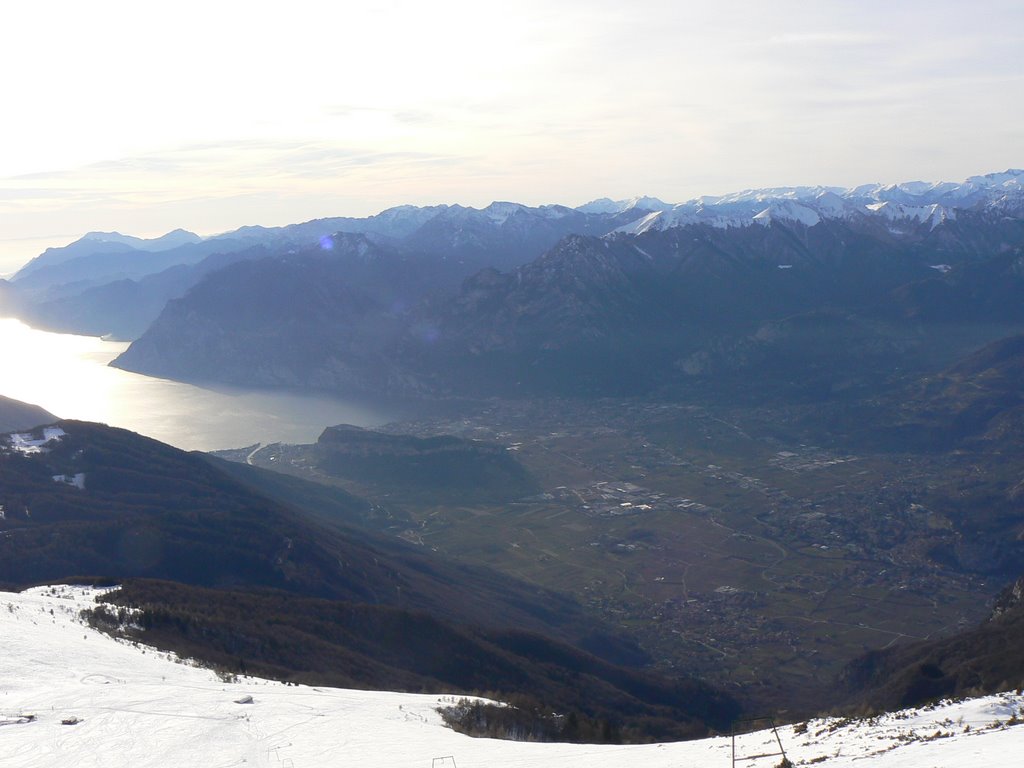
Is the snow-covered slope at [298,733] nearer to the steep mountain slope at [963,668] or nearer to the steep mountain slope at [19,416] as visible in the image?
the steep mountain slope at [963,668]

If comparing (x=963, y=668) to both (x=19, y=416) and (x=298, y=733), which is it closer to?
(x=298, y=733)

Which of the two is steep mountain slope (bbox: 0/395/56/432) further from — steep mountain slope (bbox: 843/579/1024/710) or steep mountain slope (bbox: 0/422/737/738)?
steep mountain slope (bbox: 843/579/1024/710)

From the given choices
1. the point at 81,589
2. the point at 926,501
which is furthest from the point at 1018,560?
the point at 81,589

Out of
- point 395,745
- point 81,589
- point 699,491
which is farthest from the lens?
point 699,491

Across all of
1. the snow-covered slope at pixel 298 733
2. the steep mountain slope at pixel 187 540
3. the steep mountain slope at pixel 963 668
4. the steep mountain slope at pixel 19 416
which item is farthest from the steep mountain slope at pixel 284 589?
the steep mountain slope at pixel 19 416

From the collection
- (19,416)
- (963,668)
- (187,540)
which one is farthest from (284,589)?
(19,416)

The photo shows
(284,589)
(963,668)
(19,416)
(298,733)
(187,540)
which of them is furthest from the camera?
(19,416)

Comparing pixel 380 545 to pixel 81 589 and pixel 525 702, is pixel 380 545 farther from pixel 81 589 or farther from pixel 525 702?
pixel 525 702

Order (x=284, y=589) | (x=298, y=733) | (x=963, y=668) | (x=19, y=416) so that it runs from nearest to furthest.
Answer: (x=298, y=733), (x=963, y=668), (x=284, y=589), (x=19, y=416)
